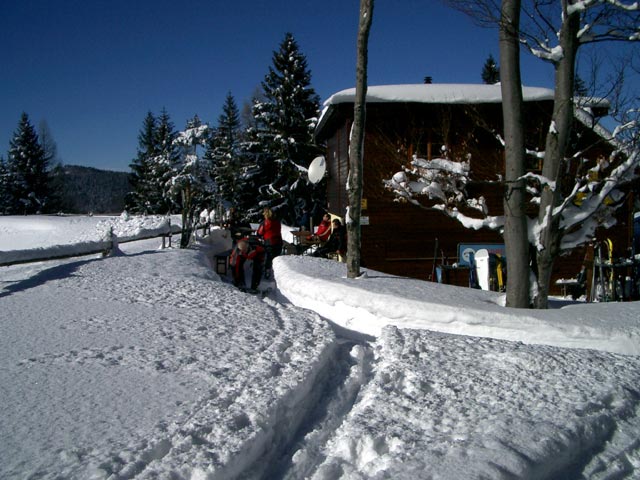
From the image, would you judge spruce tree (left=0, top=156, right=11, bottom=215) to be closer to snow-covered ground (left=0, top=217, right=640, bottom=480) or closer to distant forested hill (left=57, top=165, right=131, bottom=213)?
snow-covered ground (left=0, top=217, right=640, bottom=480)

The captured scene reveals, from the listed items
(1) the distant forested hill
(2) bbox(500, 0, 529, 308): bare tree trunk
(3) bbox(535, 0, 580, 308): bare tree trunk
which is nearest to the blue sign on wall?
(3) bbox(535, 0, 580, 308): bare tree trunk

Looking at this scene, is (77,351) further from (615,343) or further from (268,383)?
(615,343)

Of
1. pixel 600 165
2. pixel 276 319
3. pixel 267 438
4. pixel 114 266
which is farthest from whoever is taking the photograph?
pixel 114 266

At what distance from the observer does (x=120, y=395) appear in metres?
3.40

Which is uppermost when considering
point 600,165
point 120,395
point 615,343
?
point 600,165

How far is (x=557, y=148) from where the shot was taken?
6680 mm

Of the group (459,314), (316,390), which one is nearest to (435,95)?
(459,314)

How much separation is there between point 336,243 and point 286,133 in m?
17.7

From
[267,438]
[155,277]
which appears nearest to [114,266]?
[155,277]

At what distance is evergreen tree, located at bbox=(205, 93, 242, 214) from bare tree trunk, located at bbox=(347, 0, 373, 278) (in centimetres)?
2487

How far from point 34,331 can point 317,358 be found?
9.43ft

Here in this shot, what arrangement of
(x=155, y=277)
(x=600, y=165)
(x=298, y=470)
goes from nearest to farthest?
1. (x=298, y=470)
2. (x=600, y=165)
3. (x=155, y=277)

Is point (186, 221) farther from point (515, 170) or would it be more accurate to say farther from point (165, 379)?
point (165, 379)

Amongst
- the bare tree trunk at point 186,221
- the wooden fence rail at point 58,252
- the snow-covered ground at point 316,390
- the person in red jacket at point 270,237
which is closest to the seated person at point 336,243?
the person in red jacket at point 270,237
